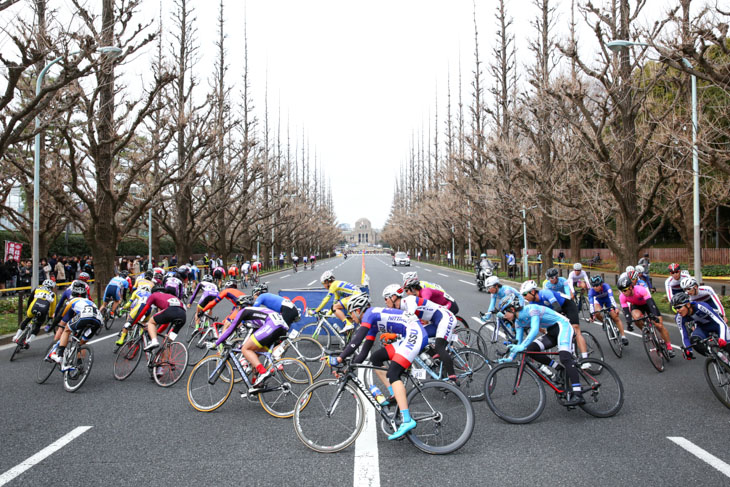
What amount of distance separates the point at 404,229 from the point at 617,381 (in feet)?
275

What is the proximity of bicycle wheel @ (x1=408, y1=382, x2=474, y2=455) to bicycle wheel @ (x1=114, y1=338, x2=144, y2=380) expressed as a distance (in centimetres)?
514

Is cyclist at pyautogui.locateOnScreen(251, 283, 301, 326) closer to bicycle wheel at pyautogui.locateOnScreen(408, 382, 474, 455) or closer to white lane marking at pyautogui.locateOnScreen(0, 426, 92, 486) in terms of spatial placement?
white lane marking at pyautogui.locateOnScreen(0, 426, 92, 486)

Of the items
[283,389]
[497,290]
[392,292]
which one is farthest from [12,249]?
[392,292]

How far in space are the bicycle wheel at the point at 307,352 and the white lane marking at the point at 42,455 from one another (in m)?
3.21

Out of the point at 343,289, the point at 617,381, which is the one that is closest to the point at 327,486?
the point at 617,381

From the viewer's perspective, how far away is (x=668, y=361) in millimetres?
8758

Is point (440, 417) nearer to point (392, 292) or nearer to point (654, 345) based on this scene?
point (392, 292)

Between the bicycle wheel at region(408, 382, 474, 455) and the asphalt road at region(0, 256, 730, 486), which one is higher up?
the bicycle wheel at region(408, 382, 474, 455)

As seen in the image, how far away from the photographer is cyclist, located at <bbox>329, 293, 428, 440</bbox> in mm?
4828

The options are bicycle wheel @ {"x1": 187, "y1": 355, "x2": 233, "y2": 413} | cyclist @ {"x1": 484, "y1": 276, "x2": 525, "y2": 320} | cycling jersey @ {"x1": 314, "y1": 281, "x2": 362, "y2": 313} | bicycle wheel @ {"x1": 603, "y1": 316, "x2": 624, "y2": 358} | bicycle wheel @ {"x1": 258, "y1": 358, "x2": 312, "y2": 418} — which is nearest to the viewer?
bicycle wheel @ {"x1": 258, "y1": 358, "x2": 312, "y2": 418}

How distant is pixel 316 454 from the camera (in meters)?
4.82

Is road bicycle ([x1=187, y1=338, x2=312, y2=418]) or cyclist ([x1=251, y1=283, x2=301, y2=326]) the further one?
cyclist ([x1=251, y1=283, x2=301, y2=326])

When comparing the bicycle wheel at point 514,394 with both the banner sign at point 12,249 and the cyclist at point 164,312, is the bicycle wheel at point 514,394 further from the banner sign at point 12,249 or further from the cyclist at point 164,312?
the banner sign at point 12,249

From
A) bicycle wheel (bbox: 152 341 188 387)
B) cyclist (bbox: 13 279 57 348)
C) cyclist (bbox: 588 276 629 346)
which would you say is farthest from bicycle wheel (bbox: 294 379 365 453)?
cyclist (bbox: 13 279 57 348)
